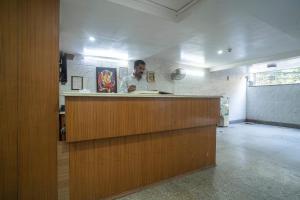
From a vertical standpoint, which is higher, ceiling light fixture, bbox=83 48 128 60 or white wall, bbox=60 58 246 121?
ceiling light fixture, bbox=83 48 128 60

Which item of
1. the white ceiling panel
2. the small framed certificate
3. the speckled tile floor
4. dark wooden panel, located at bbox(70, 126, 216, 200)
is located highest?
the white ceiling panel

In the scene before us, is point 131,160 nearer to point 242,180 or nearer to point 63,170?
point 63,170

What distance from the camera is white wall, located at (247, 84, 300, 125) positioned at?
644 cm

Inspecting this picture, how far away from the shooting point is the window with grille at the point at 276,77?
6.53m

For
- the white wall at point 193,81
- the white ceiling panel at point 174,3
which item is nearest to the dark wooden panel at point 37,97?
the white ceiling panel at point 174,3

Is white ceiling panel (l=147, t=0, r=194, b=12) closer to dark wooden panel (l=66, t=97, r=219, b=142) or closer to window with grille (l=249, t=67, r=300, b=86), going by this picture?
dark wooden panel (l=66, t=97, r=219, b=142)

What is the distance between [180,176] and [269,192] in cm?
113

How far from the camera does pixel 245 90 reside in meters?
8.15

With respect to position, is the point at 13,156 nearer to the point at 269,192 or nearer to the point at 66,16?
the point at 66,16

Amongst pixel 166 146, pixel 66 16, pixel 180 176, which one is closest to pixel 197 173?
pixel 180 176

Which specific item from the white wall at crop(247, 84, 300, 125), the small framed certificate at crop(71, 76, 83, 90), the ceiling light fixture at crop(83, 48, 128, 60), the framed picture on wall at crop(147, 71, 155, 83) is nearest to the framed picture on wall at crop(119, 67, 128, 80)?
the ceiling light fixture at crop(83, 48, 128, 60)

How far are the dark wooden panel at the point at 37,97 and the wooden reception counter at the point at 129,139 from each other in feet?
0.57

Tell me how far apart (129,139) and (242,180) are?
1.78 meters

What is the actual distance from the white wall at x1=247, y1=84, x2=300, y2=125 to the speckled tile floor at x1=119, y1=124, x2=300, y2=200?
365 centimetres
